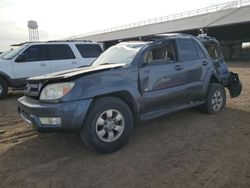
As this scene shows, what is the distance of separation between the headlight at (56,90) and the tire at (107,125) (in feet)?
1.53

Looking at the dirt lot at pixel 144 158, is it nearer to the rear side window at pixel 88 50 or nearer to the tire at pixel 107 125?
the tire at pixel 107 125

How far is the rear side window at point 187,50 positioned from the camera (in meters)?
6.08

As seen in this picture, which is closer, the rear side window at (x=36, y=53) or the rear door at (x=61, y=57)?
the rear side window at (x=36, y=53)

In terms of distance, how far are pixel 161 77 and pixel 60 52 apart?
641cm

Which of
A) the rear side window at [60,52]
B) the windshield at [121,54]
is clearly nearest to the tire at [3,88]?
the rear side window at [60,52]

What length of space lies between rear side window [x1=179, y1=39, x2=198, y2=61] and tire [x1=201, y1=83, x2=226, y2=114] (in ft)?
2.99

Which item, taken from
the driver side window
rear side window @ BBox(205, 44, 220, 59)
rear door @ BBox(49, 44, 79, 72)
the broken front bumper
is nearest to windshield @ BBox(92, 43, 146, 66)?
the driver side window

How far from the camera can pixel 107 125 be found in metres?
4.55

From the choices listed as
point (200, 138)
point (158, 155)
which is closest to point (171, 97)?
point (200, 138)

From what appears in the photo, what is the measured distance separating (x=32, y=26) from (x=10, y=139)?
42.7 metres

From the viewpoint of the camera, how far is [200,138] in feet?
17.0

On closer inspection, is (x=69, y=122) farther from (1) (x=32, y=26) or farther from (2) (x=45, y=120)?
(1) (x=32, y=26)

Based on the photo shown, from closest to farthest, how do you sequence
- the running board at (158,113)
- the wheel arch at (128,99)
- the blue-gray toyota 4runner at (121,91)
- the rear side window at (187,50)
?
the blue-gray toyota 4runner at (121,91) < the wheel arch at (128,99) < the running board at (158,113) < the rear side window at (187,50)

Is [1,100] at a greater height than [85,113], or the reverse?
[85,113]
